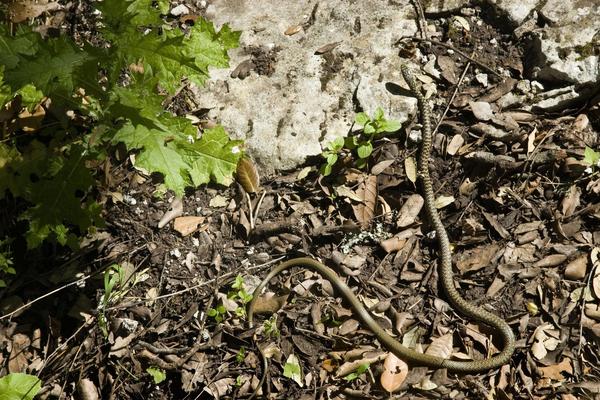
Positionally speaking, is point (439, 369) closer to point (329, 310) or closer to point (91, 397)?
point (329, 310)

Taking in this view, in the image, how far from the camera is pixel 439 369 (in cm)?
459

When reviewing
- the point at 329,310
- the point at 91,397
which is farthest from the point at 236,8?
the point at 91,397

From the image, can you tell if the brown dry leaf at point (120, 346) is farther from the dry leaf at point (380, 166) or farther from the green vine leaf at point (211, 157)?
the dry leaf at point (380, 166)

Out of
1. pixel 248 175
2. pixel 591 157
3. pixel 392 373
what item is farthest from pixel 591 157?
pixel 248 175

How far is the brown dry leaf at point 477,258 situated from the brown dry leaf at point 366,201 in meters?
0.96

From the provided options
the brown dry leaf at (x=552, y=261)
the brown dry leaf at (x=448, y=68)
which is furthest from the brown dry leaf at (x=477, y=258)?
the brown dry leaf at (x=448, y=68)

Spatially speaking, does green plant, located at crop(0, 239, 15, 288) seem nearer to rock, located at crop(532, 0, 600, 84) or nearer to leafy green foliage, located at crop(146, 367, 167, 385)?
leafy green foliage, located at crop(146, 367, 167, 385)

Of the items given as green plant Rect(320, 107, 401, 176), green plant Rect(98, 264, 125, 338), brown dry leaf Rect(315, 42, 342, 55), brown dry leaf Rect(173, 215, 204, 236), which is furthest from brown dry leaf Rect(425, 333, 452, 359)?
brown dry leaf Rect(315, 42, 342, 55)

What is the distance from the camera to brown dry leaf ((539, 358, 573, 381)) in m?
4.45

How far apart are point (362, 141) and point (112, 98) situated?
2.49m

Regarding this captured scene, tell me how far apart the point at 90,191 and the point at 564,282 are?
466 centimetres

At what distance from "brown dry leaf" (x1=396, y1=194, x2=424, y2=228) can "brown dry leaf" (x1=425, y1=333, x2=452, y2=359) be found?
112 centimetres

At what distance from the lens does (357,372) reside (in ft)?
15.1

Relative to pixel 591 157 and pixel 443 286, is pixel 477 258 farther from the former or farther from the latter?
pixel 591 157
